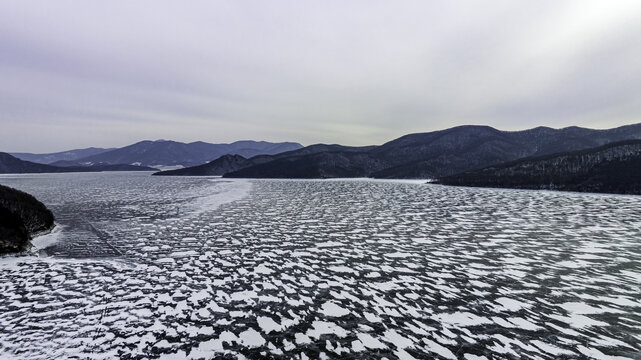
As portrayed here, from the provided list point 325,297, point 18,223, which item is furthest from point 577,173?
point 18,223

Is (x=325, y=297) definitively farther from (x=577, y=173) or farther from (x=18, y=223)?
(x=577, y=173)

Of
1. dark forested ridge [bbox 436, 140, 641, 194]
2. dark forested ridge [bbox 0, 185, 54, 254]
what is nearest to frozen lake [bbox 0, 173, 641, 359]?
dark forested ridge [bbox 0, 185, 54, 254]

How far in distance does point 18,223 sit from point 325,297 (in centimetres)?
2993

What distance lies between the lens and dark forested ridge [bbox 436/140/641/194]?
115144 millimetres

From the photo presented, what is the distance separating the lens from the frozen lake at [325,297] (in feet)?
33.1

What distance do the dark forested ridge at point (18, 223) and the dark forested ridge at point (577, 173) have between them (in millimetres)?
149762

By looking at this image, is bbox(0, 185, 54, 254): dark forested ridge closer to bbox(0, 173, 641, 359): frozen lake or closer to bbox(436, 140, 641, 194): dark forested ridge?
bbox(0, 173, 641, 359): frozen lake

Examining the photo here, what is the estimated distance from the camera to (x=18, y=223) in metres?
26.4

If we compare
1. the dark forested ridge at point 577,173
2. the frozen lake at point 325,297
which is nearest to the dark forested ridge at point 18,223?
the frozen lake at point 325,297

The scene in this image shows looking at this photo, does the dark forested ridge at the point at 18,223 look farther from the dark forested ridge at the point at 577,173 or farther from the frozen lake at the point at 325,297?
the dark forested ridge at the point at 577,173

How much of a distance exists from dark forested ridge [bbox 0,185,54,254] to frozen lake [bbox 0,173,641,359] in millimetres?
1753

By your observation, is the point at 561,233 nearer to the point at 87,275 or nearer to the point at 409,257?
the point at 409,257

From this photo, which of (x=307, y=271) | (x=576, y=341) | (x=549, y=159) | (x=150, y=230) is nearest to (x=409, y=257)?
(x=307, y=271)

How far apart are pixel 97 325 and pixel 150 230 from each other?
69.0 feet
